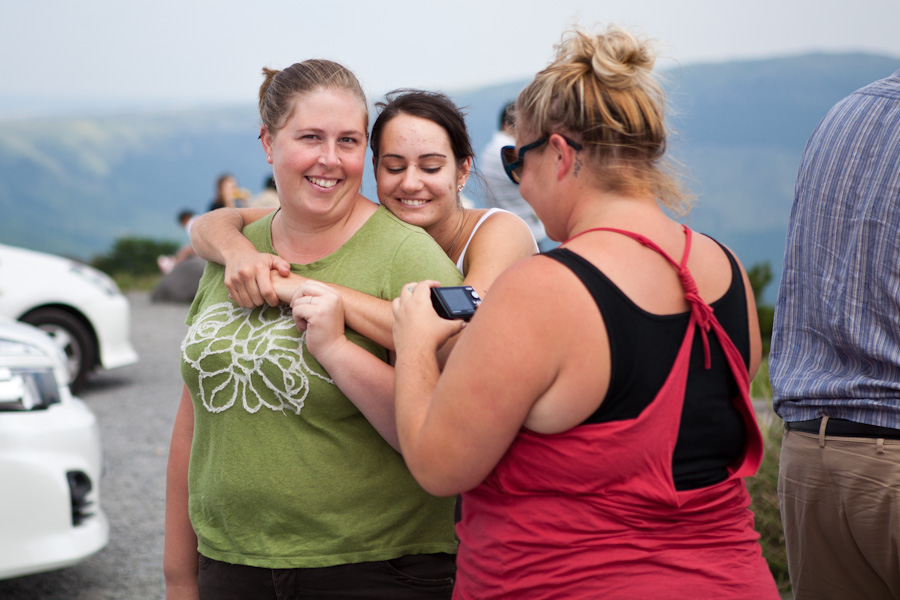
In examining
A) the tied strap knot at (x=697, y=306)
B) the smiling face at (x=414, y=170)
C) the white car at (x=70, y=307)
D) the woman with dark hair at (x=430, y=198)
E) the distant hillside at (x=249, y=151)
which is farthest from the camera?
the distant hillside at (x=249, y=151)

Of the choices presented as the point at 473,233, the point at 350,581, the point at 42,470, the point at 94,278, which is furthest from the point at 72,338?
the point at 350,581

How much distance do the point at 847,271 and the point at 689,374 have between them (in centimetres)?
90

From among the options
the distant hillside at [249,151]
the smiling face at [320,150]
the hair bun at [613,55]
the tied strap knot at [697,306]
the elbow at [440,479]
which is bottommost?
the distant hillside at [249,151]

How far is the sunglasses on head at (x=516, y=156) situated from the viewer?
1.71m

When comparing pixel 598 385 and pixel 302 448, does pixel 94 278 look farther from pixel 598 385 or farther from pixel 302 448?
pixel 598 385

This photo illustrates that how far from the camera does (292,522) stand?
2.09 meters

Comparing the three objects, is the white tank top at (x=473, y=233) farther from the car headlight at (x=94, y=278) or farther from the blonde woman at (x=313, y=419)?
the car headlight at (x=94, y=278)

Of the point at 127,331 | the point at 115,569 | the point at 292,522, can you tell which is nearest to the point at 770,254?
the point at 127,331

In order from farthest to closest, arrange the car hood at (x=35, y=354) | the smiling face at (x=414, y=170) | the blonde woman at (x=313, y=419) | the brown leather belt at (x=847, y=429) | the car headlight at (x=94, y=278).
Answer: the car headlight at (x=94, y=278) → the car hood at (x=35, y=354) → the smiling face at (x=414, y=170) → the brown leather belt at (x=847, y=429) → the blonde woman at (x=313, y=419)

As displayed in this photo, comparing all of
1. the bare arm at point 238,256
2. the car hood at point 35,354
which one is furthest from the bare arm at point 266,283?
the car hood at point 35,354

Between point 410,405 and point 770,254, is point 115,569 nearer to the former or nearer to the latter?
point 410,405

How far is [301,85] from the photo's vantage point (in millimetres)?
2158

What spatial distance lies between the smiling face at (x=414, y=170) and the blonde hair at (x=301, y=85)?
0.89 feet

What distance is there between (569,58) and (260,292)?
88 centimetres
